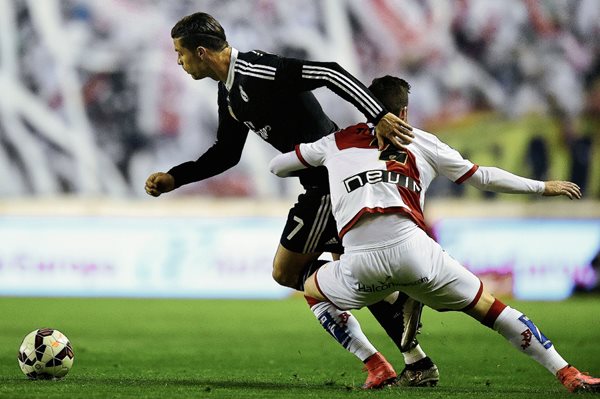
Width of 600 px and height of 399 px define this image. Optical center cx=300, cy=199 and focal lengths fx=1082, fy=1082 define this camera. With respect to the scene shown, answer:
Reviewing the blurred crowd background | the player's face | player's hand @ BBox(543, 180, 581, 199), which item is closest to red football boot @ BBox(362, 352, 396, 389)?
player's hand @ BBox(543, 180, 581, 199)

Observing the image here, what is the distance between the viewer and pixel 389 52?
2028cm

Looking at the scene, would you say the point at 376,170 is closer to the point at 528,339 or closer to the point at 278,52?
the point at 528,339

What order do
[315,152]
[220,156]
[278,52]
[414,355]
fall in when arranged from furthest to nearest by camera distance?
1. [278,52]
2. [220,156]
3. [414,355]
4. [315,152]

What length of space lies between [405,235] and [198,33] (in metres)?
1.52

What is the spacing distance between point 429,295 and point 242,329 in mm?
5485

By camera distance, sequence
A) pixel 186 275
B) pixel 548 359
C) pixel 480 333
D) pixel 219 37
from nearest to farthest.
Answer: pixel 548 359
pixel 219 37
pixel 480 333
pixel 186 275

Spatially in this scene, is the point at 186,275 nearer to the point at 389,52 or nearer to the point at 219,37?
the point at 389,52

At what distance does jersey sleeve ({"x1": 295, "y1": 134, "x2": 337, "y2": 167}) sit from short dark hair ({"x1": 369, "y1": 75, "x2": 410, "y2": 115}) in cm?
32

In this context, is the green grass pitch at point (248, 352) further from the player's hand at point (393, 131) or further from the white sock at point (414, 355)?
the player's hand at point (393, 131)

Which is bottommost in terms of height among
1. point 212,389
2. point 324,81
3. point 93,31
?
point 212,389

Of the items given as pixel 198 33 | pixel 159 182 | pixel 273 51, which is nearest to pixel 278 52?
pixel 273 51

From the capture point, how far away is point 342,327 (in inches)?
214

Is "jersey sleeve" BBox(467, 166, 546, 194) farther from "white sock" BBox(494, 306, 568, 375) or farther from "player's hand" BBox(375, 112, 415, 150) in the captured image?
"white sock" BBox(494, 306, 568, 375)

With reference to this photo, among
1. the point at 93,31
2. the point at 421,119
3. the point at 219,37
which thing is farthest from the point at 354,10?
the point at 219,37
